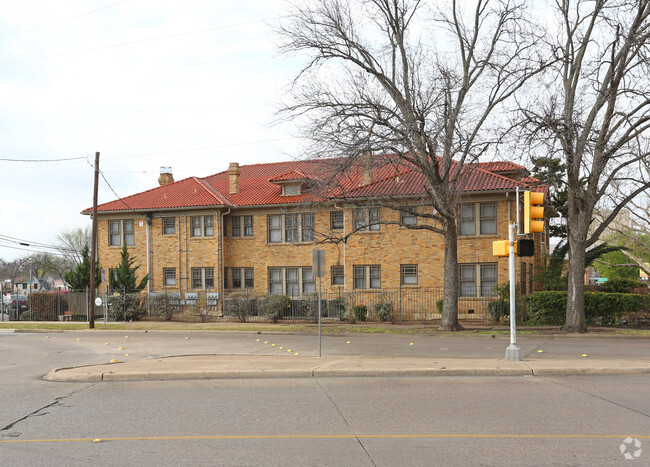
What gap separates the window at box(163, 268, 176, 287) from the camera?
3781 centimetres

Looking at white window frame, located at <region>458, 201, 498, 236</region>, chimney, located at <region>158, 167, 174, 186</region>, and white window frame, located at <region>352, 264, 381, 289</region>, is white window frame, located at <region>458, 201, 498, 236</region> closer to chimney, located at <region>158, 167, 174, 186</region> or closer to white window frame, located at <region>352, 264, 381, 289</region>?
white window frame, located at <region>352, 264, 381, 289</region>

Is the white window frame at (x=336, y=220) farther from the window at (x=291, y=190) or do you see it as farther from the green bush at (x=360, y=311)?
the green bush at (x=360, y=311)

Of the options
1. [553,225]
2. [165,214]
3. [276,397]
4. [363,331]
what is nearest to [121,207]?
[165,214]

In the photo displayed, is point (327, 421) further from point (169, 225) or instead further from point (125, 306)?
point (169, 225)

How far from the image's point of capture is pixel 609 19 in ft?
74.6

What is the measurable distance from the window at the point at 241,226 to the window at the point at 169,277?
4.34m

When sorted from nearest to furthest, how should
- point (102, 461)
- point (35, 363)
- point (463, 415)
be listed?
point (102, 461)
point (463, 415)
point (35, 363)

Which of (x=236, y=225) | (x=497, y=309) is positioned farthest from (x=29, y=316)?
(x=497, y=309)

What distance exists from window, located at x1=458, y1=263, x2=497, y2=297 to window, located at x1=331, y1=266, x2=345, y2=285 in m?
6.35

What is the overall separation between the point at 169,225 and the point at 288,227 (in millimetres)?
7415

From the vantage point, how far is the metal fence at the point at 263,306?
31172 mm

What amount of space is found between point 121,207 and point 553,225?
27.4 metres

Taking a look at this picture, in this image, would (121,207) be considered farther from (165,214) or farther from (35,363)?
(35,363)

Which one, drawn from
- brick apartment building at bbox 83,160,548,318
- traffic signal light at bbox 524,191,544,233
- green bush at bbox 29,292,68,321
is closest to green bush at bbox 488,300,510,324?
brick apartment building at bbox 83,160,548,318
